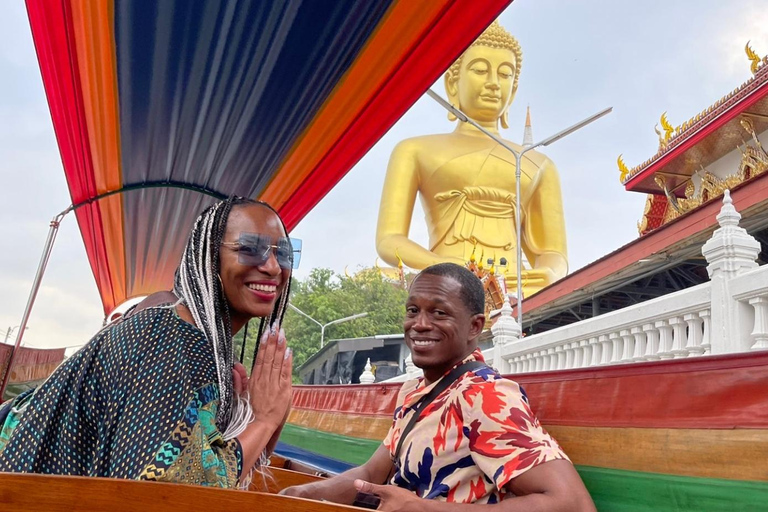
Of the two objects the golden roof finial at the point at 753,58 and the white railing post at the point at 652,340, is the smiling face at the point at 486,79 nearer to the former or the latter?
the golden roof finial at the point at 753,58

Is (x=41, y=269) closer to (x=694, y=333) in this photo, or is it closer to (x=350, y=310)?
(x=694, y=333)

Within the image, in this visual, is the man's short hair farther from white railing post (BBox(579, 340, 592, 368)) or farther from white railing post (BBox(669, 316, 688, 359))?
white railing post (BBox(579, 340, 592, 368))

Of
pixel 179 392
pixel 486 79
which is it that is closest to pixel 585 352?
pixel 179 392

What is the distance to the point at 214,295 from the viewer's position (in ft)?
5.73

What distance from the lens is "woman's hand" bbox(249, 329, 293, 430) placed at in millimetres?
1659

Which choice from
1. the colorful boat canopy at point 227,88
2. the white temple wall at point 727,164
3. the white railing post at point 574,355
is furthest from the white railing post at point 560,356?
the white temple wall at point 727,164

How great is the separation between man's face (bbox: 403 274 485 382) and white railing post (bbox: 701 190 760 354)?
2.04 metres

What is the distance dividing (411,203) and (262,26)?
1507cm

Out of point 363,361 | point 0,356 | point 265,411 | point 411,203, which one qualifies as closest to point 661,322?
point 265,411

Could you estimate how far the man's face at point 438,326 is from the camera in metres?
2.16

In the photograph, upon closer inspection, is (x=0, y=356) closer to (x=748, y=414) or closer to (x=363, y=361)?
(x=748, y=414)

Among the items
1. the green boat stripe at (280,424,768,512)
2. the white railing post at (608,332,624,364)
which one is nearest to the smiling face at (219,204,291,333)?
the green boat stripe at (280,424,768,512)

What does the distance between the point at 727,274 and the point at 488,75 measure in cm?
1614

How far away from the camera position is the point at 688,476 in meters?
1.80
